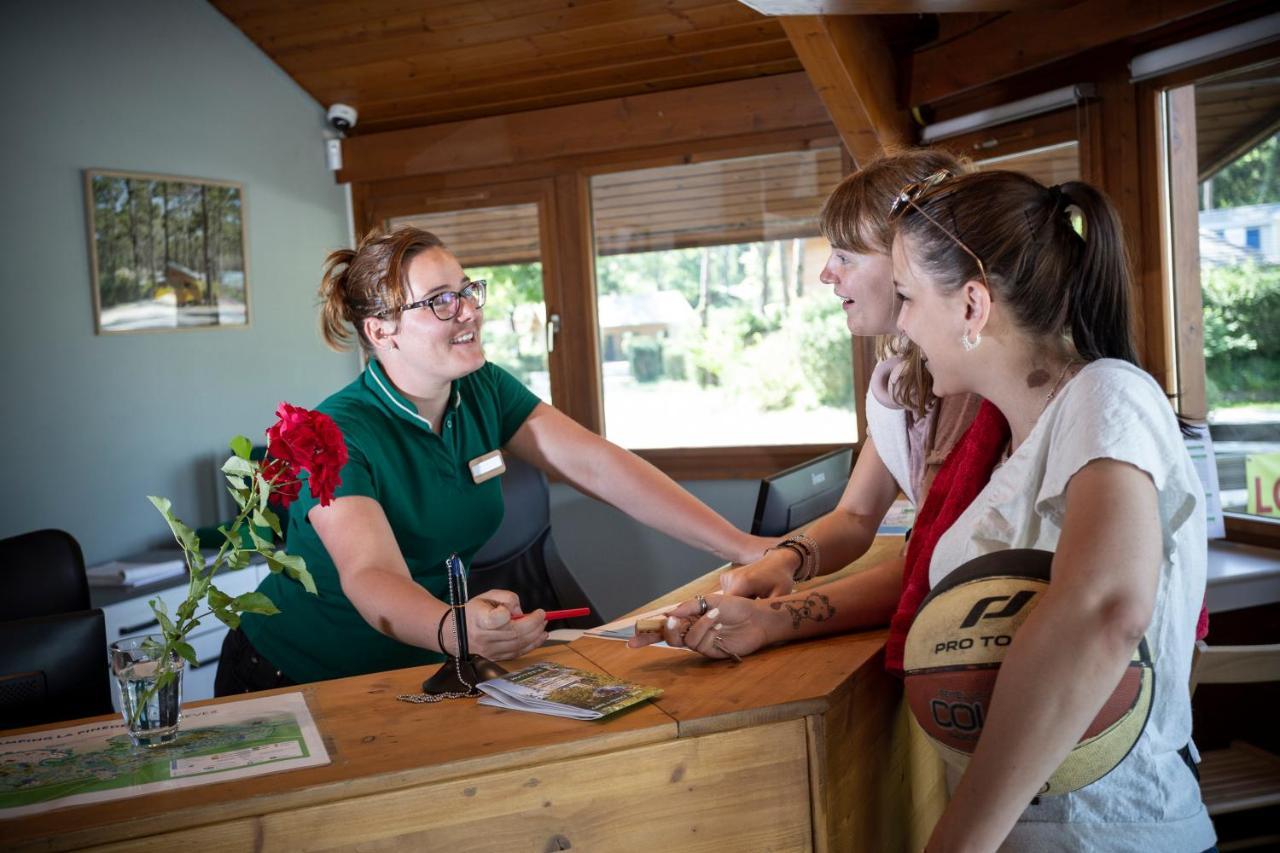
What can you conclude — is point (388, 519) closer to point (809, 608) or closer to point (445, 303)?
point (445, 303)

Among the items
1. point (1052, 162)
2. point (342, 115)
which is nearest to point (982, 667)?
point (1052, 162)

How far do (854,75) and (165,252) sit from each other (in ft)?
9.58

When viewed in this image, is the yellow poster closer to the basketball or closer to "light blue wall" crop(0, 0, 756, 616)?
"light blue wall" crop(0, 0, 756, 616)

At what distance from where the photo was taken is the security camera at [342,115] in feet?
18.2

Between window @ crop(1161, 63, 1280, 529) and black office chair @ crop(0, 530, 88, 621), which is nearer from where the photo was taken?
black office chair @ crop(0, 530, 88, 621)

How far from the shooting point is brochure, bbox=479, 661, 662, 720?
1.54 m

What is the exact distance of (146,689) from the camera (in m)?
Result: 1.49

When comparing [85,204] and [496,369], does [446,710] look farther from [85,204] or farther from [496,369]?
[85,204]

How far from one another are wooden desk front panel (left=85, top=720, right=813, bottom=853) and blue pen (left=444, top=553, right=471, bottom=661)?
1.01 ft

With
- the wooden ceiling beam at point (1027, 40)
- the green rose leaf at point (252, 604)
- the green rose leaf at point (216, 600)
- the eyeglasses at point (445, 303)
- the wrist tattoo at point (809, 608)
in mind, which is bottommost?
the wrist tattoo at point (809, 608)

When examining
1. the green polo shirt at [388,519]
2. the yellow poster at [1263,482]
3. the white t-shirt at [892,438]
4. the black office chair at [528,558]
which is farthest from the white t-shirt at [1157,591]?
the yellow poster at [1263,482]

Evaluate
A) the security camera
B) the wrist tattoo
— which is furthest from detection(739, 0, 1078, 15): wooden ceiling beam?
the security camera

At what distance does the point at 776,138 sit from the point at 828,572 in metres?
3.04

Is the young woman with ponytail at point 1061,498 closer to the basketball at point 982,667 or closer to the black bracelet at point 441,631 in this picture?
the basketball at point 982,667
